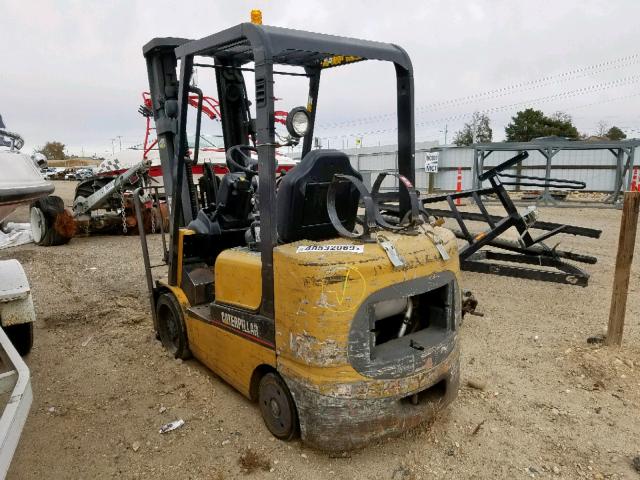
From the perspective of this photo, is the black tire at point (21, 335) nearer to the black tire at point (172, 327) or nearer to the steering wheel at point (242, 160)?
the black tire at point (172, 327)

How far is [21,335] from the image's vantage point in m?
4.42

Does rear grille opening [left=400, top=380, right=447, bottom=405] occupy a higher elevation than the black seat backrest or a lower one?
lower

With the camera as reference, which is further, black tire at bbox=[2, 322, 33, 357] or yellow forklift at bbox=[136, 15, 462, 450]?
black tire at bbox=[2, 322, 33, 357]

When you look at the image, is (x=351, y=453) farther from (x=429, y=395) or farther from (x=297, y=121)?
(x=297, y=121)

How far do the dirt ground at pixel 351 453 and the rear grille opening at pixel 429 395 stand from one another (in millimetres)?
290

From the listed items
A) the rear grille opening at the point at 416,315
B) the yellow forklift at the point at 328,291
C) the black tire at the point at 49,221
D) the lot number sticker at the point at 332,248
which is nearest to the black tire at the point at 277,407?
the yellow forklift at the point at 328,291

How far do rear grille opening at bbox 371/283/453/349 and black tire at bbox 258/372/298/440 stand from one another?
0.64m

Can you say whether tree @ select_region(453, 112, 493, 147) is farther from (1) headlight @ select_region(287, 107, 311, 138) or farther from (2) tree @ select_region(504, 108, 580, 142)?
(1) headlight @ select_region(287, 107, 311, 138)

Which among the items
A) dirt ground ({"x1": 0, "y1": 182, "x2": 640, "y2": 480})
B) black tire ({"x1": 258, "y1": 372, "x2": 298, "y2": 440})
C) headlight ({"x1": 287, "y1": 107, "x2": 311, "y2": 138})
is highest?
headlight ({"x1": 287, "y1": 107, "x2": 311, "y2": 138})

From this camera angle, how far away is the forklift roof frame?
2.76 metres

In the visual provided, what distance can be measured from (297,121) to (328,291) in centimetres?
110

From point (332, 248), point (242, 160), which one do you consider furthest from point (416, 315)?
point (242, 160)

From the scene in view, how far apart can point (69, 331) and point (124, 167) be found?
7.81m

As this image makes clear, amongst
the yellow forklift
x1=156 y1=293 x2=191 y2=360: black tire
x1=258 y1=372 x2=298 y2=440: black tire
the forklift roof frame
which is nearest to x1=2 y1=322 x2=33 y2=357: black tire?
x1=156 y1=293 x2=191 y2=360: black tire
